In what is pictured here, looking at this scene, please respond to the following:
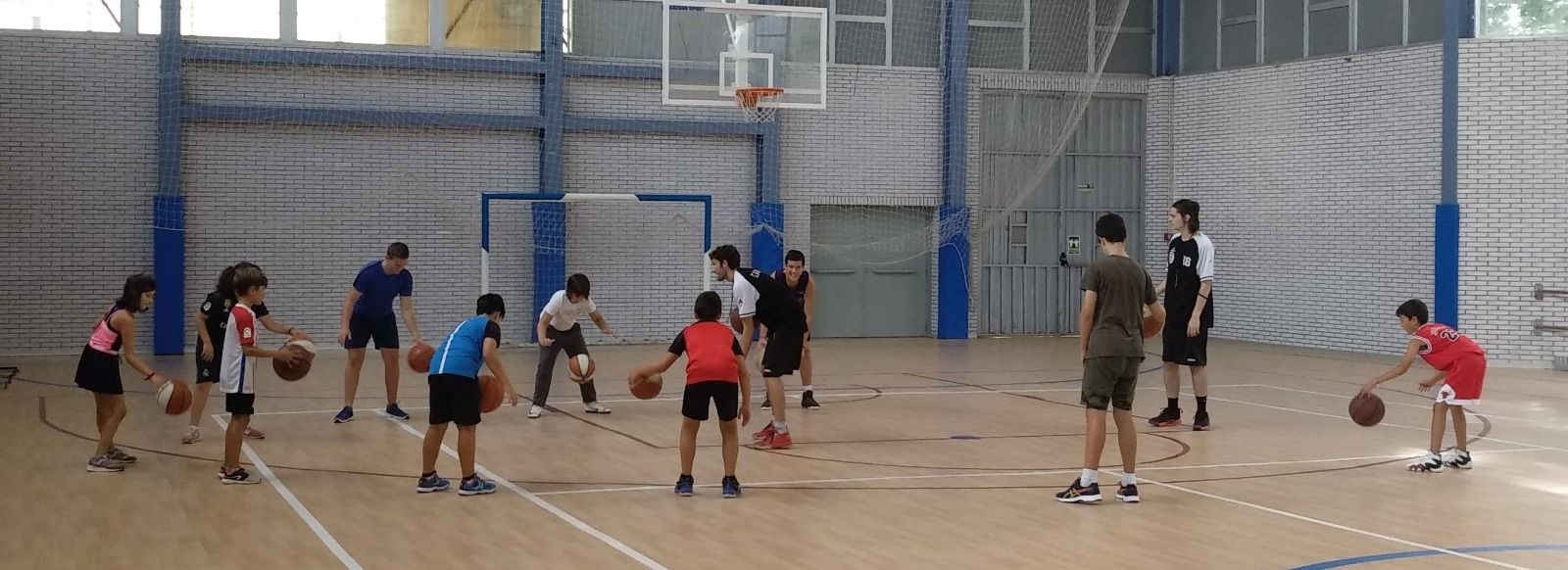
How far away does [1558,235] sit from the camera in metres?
19.3

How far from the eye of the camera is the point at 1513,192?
19.6 meters

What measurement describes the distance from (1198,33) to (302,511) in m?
20.3

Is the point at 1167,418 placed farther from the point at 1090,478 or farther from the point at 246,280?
the point at 246,280

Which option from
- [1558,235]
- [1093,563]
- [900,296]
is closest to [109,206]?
[900,296]

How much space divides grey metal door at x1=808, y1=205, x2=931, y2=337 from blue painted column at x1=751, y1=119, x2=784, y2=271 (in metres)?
0.93

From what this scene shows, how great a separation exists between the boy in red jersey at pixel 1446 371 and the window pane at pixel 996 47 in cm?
1466

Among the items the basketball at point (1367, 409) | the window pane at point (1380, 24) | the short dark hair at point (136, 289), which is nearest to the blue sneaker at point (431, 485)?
the short dark hair at point (136, 289)


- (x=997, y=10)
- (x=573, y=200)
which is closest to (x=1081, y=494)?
(x=573, y=200)

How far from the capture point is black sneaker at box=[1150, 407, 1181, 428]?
12.6 m

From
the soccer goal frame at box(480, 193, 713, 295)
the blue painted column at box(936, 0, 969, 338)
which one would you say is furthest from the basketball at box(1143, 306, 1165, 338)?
the blue painted column at box(936, 0, 969, 338)

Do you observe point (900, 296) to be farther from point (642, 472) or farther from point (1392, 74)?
point (642, 472)

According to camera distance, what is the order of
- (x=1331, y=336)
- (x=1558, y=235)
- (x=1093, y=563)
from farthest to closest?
(x=1331, y=336) → (x=1558, y=235) → (x=1093, y=563)

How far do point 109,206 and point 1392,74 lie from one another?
61.0 feet

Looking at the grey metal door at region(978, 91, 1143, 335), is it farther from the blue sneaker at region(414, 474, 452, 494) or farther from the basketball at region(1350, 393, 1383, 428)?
the blue sneaker at region(414, 474, 452, 494)
